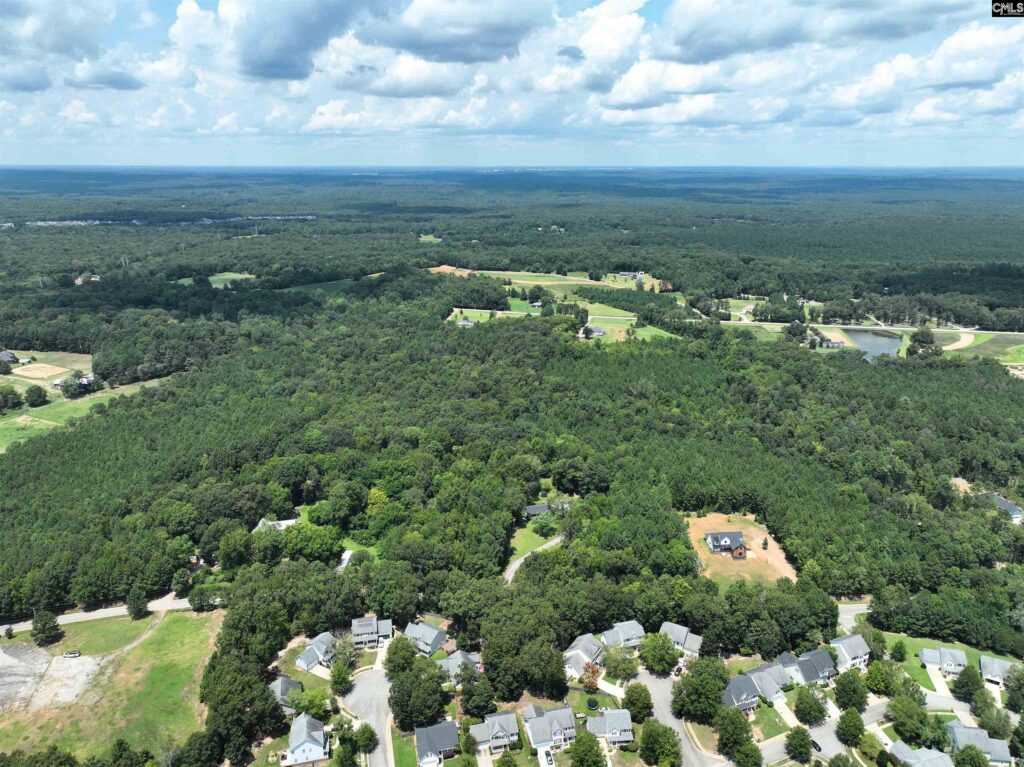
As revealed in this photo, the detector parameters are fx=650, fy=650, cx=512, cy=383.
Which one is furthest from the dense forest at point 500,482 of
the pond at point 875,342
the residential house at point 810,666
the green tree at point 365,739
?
the pond at point 875,342

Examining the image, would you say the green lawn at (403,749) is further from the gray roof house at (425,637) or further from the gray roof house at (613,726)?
the gray roof house at (613,726)

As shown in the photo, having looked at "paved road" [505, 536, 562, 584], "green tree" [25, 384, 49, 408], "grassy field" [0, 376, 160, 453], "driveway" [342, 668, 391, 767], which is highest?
"green tree" [25, 384, 49, 408]

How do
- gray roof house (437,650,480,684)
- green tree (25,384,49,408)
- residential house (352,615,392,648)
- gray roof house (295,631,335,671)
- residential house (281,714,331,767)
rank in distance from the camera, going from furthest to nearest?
1. green tree (25,384,49,408)
2. residential house (352,615,392,648)
3. gray roof house (295,631,335,671)
4. gray roof house (437,650,480,684)
5. residential house (281,714,331,767)

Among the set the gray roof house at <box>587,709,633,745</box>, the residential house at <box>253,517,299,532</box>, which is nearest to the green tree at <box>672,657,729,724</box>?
the gray roof house at <box>587,709,633,745</box>

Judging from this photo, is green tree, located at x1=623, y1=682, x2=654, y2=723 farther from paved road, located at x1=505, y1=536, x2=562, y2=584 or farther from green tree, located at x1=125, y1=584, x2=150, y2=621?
green tree, located at x1=125, y1=584, x2=150, y2=621

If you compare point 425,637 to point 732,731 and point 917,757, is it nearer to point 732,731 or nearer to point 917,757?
point 732,731

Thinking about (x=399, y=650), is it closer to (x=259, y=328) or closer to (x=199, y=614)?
(x=199, y=614)
